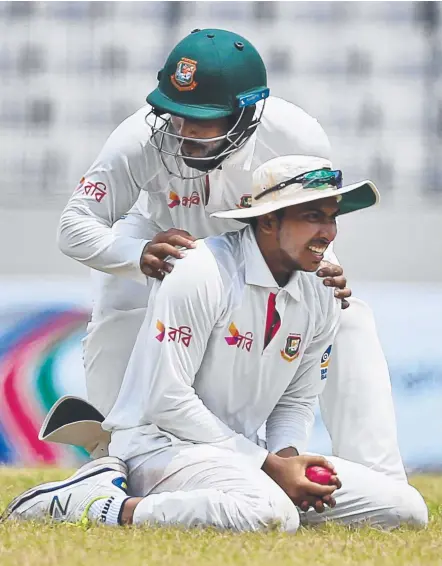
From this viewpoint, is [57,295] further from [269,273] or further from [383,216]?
[269,273]

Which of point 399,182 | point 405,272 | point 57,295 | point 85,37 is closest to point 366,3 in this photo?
point 399,182

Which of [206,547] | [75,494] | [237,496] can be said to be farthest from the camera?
[75,494]

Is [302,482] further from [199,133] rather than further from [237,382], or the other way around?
[199,133]

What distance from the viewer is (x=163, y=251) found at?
133 inches

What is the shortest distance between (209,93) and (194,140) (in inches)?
5.4

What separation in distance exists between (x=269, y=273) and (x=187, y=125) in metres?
0.49

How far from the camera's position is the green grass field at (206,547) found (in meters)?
2.55

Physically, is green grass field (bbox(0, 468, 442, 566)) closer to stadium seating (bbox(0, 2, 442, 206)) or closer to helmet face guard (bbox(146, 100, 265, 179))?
helmet face guard (bbox(146, 100, 265, 179))

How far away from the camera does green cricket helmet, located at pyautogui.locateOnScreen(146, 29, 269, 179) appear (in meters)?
3.53

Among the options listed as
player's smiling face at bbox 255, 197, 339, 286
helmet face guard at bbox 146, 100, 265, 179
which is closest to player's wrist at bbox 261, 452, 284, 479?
player's smiling face at bbox 255, 197, 339, 286

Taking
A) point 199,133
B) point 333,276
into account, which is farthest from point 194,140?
point 333,276

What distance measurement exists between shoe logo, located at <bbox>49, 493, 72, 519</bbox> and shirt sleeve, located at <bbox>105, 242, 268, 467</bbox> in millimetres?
301

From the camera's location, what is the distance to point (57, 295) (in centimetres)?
702

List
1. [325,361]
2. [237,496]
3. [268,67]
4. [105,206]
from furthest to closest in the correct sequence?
1. [268,67]
2. [105,206]
3. [325,361]
4. [237,496]
